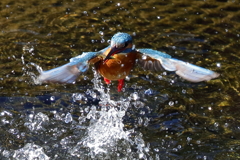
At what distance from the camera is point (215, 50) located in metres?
6.59

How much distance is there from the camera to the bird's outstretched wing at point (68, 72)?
4.25 meters

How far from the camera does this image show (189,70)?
4.32 m

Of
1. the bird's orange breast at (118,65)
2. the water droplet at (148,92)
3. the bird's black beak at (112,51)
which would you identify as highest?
the bird's black beak at (112,51)

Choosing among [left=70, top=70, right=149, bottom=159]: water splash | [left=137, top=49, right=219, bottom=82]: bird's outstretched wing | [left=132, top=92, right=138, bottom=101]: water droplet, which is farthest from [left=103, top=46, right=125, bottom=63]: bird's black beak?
[left=132, top=92, right=138, bottom=101]: water droplet

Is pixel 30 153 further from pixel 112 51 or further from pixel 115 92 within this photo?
pixel 115 92

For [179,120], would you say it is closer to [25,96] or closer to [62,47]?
[25,96]

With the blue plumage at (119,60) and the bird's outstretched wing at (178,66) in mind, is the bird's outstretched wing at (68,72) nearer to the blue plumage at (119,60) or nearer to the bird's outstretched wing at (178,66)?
the blue plumage at (119,60)

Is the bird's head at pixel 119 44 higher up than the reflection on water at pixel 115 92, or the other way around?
the bird's head at pixel 119 44

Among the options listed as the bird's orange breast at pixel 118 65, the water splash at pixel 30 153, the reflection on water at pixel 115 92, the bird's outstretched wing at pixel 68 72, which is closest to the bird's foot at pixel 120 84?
the reflection on water at pixel 115 92

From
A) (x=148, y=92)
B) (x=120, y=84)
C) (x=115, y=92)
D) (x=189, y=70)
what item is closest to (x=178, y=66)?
(x=189, y=70)

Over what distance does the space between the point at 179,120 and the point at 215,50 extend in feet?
6.64

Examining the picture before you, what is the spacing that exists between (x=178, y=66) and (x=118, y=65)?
67cm

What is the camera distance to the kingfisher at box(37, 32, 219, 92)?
427 cm

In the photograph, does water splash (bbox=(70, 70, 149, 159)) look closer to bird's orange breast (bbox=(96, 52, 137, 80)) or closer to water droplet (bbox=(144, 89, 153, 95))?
water droplet (bbox=(144, 89, 153, 95))
